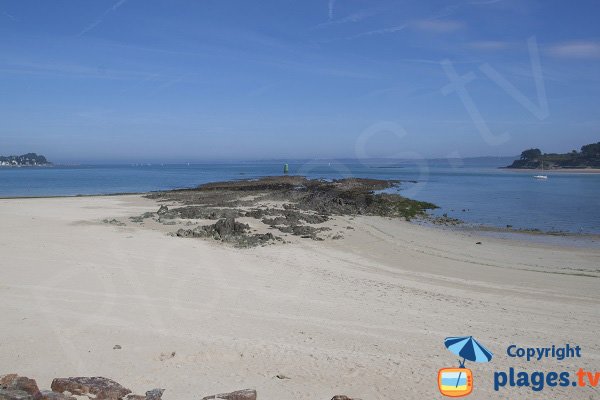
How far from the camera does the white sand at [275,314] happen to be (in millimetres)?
6047

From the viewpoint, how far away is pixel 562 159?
5910 inches

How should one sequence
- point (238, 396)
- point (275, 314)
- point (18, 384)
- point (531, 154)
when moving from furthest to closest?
point (531, 154) < point (275, 314) < point (238, 396) < point (18, 384)

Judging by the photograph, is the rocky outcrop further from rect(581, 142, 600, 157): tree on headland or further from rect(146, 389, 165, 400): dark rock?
rect(581, 142, 600, 157): tree on headland

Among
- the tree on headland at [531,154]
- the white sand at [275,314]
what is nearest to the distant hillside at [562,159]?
the tree on headland at [531,154]

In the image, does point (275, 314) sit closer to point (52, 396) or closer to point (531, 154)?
point (52, 396)

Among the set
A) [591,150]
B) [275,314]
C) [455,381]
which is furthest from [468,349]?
[591,150]

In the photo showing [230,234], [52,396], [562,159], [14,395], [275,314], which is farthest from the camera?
[562,159]

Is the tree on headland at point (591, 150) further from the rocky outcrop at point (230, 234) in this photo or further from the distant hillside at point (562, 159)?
the rocky outcrop at point (230, 234)

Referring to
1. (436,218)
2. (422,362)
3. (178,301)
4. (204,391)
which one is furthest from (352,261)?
(436,218)

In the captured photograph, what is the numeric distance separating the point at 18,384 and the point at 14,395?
0.45 m

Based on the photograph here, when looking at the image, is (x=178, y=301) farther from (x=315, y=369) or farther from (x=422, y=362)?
(x=422, y=362)

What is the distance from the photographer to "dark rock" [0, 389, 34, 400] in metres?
4.54

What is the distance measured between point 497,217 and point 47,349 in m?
28.3

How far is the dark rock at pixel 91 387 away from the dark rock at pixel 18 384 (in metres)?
0.26
